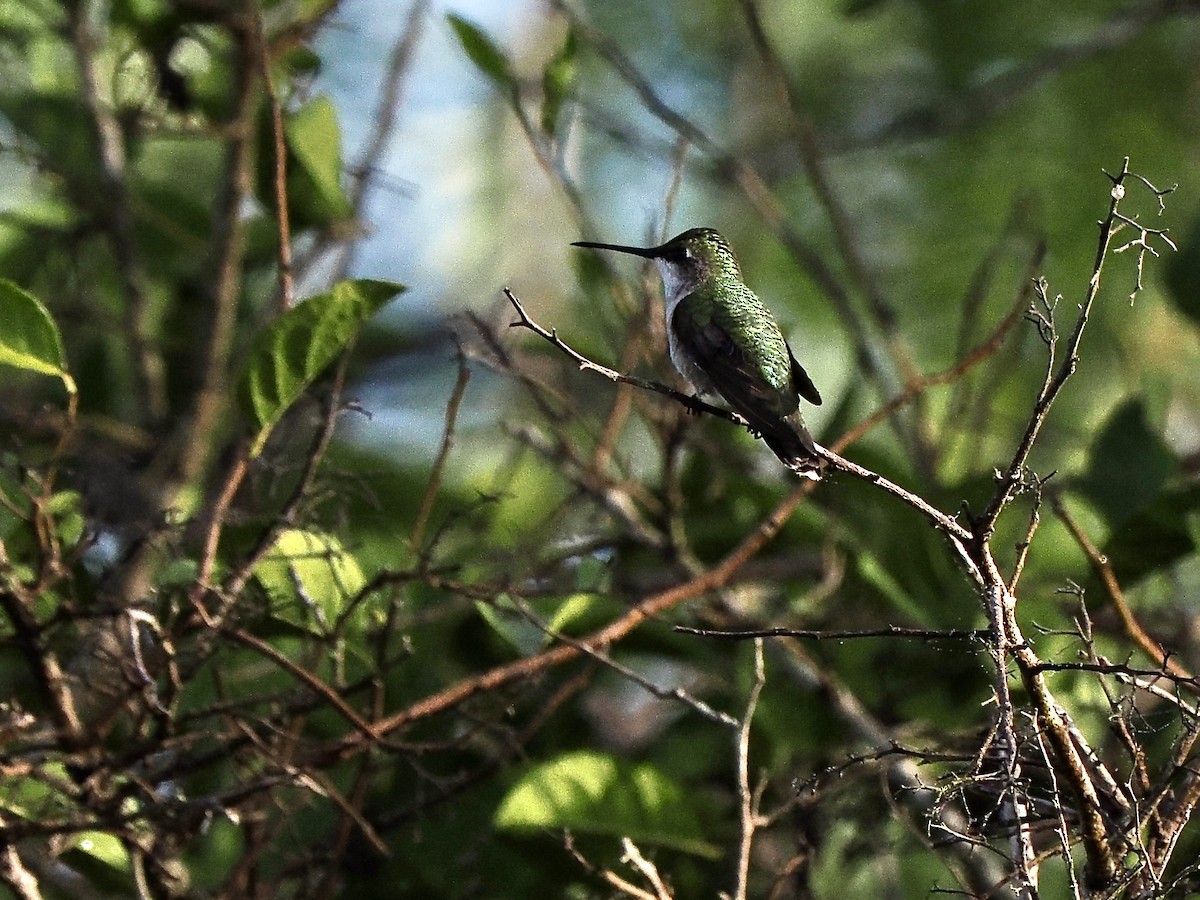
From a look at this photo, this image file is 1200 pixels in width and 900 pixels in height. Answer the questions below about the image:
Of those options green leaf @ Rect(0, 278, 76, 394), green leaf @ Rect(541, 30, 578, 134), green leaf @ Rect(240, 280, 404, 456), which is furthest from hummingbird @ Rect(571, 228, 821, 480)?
green leaf @ Rect(0, 278, 76, 394)

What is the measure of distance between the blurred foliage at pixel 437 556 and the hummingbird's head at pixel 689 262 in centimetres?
9

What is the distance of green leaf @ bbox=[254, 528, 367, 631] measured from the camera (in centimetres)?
243

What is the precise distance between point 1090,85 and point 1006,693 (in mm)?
4745

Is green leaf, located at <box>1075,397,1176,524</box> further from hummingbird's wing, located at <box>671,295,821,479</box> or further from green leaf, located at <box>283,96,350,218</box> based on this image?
green leaf, located at <box>283,96,350,218</box>

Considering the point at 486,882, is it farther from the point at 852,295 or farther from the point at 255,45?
the point at 852,295

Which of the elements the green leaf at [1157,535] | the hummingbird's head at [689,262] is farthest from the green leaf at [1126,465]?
the hummingbird's head at [689,262]

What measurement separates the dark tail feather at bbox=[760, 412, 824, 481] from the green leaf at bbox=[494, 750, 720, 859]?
2.19 ft

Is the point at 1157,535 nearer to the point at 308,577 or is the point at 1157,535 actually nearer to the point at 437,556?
the point at 437,556

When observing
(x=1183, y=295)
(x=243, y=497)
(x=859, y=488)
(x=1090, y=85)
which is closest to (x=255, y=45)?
(x=243, y=497)

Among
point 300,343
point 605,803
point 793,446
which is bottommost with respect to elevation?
point 605,803

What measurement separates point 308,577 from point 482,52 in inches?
47.4

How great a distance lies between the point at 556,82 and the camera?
3.03 metres

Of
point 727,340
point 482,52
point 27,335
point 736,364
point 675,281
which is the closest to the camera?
point 27,335

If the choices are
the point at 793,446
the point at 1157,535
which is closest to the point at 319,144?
the point at 793,446
